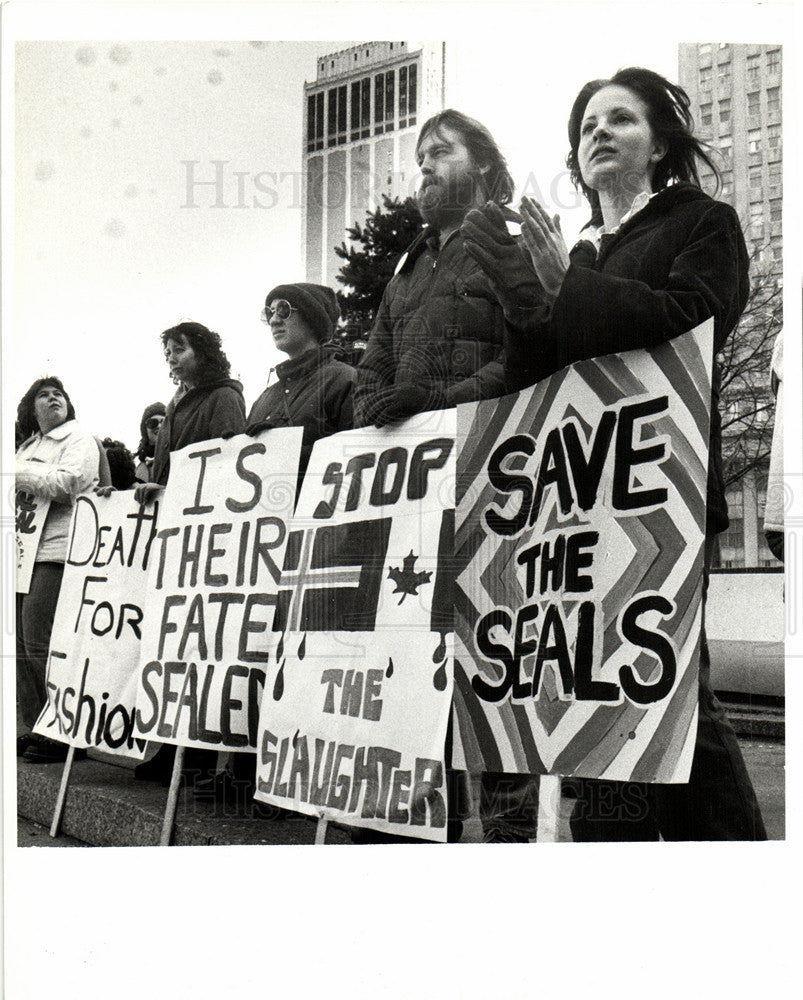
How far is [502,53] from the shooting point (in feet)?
11.9

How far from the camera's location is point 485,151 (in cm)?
365

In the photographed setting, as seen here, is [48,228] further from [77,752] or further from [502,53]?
[77,752]

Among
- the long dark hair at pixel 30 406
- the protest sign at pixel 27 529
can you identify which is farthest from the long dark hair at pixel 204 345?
the protest sign at pixel 27 529

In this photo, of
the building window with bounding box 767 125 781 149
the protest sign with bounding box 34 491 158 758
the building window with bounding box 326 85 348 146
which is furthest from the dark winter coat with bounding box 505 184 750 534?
the protest sign with bounding box 34 491 158 758

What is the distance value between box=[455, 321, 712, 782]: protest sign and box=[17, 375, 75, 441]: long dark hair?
1.28m

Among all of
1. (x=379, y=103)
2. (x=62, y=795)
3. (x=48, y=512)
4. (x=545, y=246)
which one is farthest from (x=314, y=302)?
(x=62, y=795)

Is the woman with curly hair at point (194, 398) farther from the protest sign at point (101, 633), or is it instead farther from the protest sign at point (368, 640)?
the protest sign at point (368, 640)

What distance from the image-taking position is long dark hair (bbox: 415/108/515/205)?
3641 millimetres

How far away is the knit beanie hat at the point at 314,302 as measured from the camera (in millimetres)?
3750

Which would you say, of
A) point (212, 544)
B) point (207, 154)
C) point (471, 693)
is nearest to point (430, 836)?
point (471, 693)

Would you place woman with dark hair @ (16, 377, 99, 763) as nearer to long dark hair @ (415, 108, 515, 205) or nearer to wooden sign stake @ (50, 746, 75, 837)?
wooden sign stake @ (50, 746, 75, 837)

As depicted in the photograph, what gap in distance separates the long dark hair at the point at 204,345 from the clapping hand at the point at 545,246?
40.3 inches

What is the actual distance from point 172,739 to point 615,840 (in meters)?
1.43

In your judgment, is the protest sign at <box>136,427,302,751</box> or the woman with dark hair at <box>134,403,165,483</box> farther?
the woman with dark hair at <box>134,403,165,483</box>
